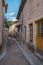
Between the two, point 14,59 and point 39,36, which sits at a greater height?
point 39,36

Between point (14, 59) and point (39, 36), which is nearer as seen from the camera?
point (14, 59)

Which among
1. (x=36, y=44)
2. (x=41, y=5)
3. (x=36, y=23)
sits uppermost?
(x=41, y=5)

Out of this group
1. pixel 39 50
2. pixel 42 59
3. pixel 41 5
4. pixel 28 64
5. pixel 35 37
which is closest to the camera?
pixel 28 64

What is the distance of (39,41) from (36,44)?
60 cm

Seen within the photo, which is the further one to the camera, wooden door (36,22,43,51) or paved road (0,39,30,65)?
wooden door (36,22,43,51)

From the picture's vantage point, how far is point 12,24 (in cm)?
4944

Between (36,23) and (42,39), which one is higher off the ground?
(36,23)

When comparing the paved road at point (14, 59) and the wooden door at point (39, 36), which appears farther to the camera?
the wooden door at point (39, 36)

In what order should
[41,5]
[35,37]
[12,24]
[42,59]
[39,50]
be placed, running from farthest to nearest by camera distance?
1. [12,24]
2. [35,37]
3. [39,50]
4. [41,5]
5. [42,59]

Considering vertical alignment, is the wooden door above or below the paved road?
above

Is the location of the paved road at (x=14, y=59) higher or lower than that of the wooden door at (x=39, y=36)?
lower

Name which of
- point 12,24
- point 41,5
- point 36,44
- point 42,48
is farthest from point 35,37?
point 12,24

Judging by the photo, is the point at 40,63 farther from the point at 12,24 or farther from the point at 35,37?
the point at 12,24

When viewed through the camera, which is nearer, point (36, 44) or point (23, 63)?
point (23, 63)
